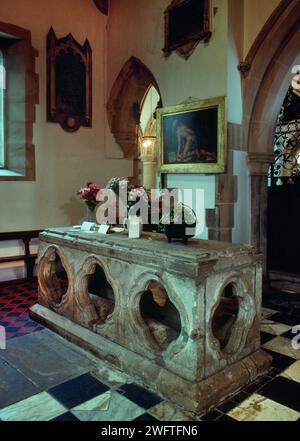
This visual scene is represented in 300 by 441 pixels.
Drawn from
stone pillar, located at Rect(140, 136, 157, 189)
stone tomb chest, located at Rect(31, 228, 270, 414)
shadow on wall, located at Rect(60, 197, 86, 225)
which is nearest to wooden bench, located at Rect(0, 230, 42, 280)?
shadow on wall, located at Rect(60, 197, 86, 225)

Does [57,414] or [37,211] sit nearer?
[57,414]

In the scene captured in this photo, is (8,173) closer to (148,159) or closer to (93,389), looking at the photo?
(93,389)

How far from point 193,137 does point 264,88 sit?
3.35ft

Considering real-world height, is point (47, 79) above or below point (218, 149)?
above

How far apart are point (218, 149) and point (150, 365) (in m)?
2.81

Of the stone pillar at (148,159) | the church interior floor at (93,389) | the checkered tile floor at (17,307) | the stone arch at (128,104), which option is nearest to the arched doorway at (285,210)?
the church interior floor at (93,389)

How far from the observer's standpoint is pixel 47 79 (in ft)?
18.5

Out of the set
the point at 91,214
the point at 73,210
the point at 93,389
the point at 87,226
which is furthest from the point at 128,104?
the point at 93,389

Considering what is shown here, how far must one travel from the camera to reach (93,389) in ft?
8.10

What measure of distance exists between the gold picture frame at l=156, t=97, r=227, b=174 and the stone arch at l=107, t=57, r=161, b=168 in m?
1.29

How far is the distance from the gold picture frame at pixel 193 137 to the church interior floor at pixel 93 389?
2107 millimetres

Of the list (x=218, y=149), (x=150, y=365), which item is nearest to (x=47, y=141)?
(x=218, y=149)

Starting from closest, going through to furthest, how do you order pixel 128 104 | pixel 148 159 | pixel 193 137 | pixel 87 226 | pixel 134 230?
pixel 134 230 → pixel 87 226 → pixel 193 137 → pixel 128 104 → pixel 148 159

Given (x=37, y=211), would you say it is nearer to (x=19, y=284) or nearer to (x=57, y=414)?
(x=19, y=284)
